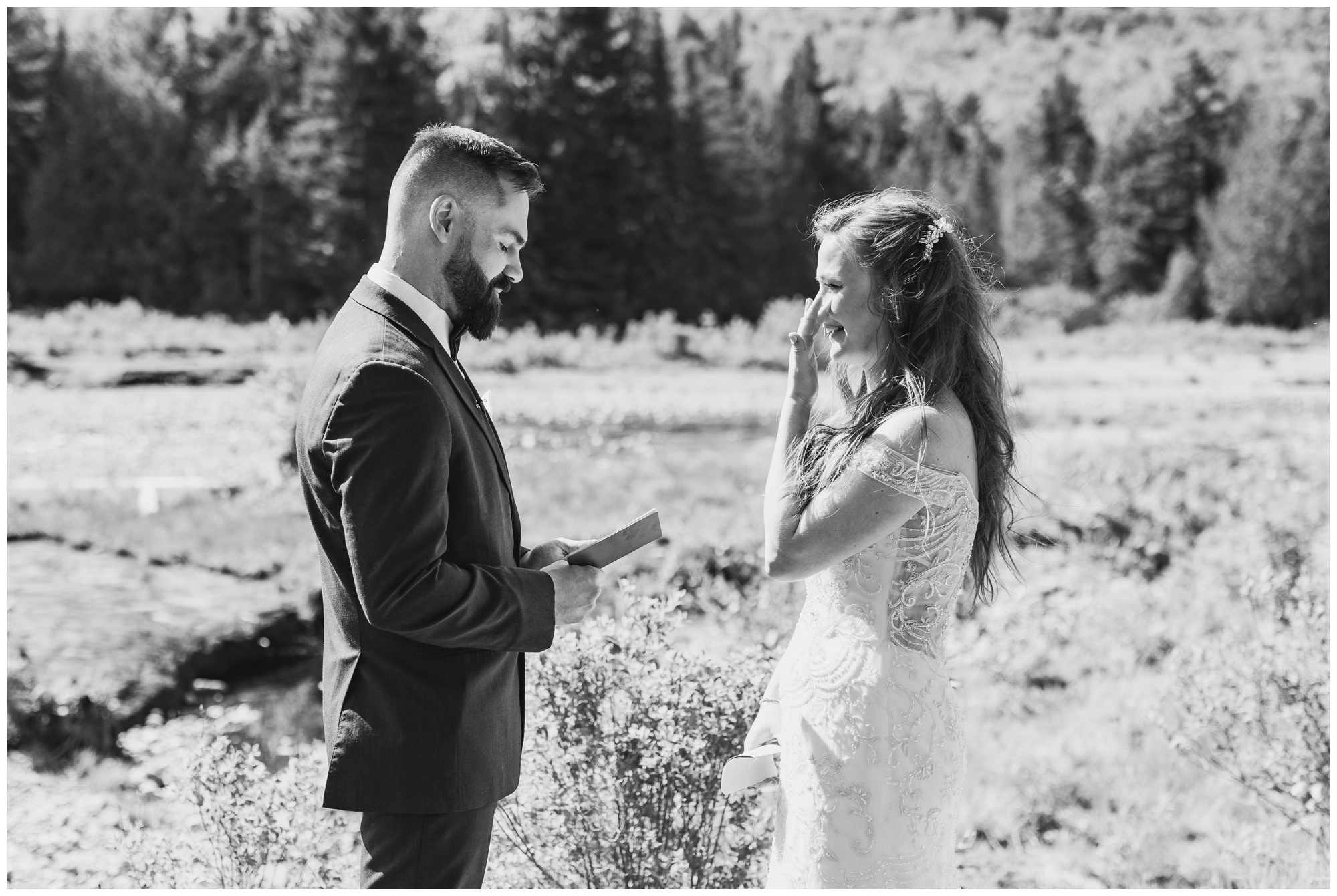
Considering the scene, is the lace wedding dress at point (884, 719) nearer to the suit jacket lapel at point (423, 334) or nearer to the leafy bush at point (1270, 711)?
the suit jacket lapel at point (423, 334)

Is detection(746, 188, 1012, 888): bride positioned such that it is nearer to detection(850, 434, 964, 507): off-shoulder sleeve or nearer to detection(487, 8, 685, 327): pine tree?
detection(850, 434, 964, 507): off-shoulder sleeve

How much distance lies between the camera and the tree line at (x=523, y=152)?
119 feet

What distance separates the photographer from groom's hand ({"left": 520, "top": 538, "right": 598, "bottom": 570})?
234 cm

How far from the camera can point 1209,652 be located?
423 cm

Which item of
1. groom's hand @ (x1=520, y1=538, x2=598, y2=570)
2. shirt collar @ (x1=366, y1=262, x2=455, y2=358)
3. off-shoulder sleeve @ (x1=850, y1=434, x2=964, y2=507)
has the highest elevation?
shirt collar @ (x1=366, y1=262, x2=455, y2=358)

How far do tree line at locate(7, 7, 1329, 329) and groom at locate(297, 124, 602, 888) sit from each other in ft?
104

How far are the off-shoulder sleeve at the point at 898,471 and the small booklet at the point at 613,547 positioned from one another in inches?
17.4

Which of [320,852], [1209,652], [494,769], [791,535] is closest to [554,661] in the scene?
[494,769]

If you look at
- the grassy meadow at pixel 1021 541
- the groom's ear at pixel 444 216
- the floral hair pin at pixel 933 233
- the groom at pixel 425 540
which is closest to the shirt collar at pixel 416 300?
the groom at pixel 425 540

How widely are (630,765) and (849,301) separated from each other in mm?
1340

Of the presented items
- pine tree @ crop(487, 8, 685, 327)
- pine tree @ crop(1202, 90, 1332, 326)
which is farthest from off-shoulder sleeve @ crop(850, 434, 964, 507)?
pine tree @ crop(1202, 90, 1332, 326)

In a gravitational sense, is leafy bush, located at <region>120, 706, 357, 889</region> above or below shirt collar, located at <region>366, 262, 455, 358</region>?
below

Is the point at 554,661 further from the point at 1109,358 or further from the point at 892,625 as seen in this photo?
the point at 1109,358

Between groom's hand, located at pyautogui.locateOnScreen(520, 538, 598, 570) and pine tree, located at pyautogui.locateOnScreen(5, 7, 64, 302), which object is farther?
pine tree, located at pyautogui.locateOnScreen(5, 7, 64, 302)
